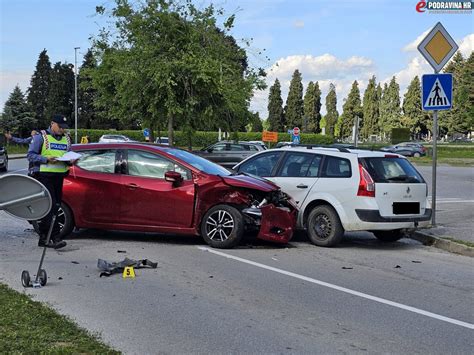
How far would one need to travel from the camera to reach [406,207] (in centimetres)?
937

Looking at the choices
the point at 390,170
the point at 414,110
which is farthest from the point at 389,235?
the point at 414,110

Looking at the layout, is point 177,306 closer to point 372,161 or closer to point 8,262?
point 8,262

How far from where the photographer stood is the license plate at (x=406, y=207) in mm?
9250

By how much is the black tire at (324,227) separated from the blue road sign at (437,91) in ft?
11.7

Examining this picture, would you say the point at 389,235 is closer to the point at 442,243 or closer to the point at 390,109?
the point at 442,243

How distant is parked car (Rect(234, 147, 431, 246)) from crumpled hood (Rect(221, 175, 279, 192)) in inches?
29.3

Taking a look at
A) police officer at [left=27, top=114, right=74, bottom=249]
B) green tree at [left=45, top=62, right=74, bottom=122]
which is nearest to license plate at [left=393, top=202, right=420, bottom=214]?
police officer at [left=27, top=114, right=74, bottom=249]

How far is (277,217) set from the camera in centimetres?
895

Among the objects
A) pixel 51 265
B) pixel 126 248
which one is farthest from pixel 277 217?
pixel 51 265

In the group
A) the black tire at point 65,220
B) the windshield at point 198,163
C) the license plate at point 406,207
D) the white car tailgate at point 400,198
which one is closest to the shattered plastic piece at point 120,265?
the black tire at point 65,220

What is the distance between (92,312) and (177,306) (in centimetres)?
81

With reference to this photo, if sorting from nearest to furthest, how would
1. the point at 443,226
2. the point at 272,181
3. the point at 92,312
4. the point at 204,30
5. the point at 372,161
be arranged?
the point at 92,312 < the point at 372,161 < the point at 272,181 < the point at 443,226 < the point at 204,30

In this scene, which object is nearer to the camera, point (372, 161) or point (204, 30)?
point (372, 161)

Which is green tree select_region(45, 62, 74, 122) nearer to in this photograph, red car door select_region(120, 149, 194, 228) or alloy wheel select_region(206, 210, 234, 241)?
red car door select_region(120, 149, 194, 228)
